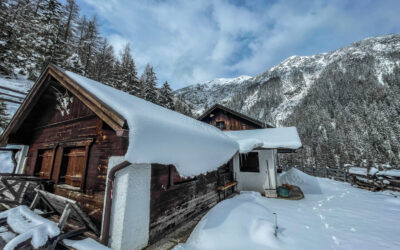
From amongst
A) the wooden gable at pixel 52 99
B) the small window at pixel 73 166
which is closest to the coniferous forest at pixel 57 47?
the wooden gable at pixel 52 99

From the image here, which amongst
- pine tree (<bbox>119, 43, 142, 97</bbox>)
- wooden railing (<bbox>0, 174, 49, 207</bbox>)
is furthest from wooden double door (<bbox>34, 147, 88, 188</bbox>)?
pine tree (<bbox>119, 43, 142, 97</bbox>)

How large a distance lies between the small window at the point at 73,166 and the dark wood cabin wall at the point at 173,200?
2.14 meters

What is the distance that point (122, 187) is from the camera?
135 inches

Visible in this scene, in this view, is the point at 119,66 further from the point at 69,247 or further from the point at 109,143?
the point at 69,247

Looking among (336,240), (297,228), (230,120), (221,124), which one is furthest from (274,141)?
(221,124)

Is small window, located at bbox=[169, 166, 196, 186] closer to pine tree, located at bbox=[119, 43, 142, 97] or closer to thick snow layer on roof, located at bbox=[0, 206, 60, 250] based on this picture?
thick snow layer on roof, located at bbox=[0, 206, 60, 250]

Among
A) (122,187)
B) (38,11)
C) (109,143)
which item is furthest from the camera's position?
(38,11)

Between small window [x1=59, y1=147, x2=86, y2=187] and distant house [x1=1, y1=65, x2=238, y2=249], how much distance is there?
3 centimetres

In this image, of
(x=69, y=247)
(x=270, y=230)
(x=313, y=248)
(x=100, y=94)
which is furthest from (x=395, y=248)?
(x=100, y=94)

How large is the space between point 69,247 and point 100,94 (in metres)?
3.26

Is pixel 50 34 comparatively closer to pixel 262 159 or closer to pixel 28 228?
pixel 28 228

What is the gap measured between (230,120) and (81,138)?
1244cm

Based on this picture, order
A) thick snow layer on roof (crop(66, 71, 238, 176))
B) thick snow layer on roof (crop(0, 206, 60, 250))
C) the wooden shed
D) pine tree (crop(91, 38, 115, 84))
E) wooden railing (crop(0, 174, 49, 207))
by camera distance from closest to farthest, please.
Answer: thick snow layer on roof (crop(0, 206, 60, 250)), thick snow layer on roof (crop(66, 71, 238, 176)), wooden railing (crop(0, 174, 49, 207)), the wooden shed, pine tree (crop(91, 38, 115, 84))

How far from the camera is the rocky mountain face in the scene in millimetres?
35094
